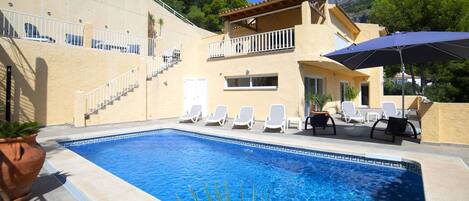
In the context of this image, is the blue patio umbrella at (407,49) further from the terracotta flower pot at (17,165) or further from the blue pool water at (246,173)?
the terracotta flower pot at (17,165)

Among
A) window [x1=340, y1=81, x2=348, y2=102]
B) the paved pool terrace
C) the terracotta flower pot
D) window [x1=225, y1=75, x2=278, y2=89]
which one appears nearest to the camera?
the terracotta flower pot

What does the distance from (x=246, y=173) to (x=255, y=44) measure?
10.1 meters

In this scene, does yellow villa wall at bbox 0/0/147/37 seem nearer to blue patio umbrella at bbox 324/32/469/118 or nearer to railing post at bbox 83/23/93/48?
railing post at bbox 83/23/93/48

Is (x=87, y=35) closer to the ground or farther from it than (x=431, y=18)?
closer to the ground

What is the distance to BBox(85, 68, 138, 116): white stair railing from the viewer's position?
13961 millimetres

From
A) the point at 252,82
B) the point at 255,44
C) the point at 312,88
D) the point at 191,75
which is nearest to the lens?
the point at 255,44

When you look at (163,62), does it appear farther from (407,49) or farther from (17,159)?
(17,159)

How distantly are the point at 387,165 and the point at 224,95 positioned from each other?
11108mm

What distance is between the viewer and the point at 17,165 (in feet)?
13.5

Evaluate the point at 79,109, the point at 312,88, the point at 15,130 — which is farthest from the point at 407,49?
the point at 79,109

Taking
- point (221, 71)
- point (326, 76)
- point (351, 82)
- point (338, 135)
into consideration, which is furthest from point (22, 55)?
point (351, 82)

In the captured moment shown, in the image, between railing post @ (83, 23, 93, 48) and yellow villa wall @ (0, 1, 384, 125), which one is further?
railing post @ (83, 23, 93, 48)

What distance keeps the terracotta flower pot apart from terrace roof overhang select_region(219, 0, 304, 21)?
513 inches

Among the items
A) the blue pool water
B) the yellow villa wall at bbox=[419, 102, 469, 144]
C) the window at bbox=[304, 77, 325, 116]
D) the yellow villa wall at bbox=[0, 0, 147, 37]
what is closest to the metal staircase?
the blue pool water
